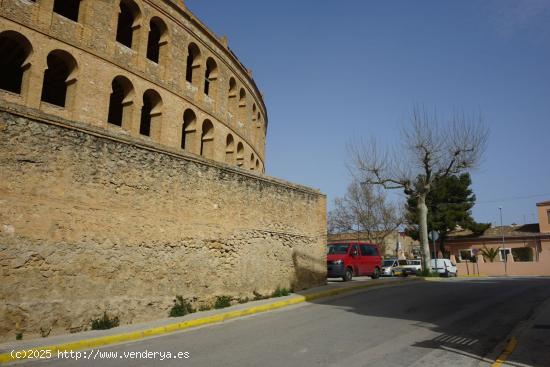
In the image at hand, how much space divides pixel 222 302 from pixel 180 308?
5.00 feet

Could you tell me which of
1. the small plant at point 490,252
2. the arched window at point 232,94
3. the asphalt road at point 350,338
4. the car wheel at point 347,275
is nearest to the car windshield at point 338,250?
the car wheel at point 347,275

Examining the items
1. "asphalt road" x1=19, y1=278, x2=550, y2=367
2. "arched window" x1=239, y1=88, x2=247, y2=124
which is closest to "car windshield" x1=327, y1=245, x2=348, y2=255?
"asphalt road" x1=19, y1=278, x2=550, y2=367

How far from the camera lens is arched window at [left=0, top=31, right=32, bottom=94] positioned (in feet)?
56.5

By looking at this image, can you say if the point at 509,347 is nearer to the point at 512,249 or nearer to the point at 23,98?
the point at 23,98

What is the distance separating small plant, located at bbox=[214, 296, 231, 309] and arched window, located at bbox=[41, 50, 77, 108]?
11.8 m

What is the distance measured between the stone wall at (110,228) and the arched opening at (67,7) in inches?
576

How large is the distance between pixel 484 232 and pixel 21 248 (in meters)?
48.1

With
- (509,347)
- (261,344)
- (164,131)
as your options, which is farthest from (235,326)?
(164,131)

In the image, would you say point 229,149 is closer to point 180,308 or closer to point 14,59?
point 14,59

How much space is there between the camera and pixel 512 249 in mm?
43219

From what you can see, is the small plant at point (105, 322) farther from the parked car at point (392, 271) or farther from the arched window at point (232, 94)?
the parked car at point (392, 271)

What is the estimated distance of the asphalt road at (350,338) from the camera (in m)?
6.35

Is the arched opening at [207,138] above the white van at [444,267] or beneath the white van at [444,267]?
above

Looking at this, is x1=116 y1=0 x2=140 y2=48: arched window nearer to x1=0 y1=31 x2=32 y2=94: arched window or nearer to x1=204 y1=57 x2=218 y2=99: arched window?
x1=204 y1=57 x2=218 y2=99: arched window
